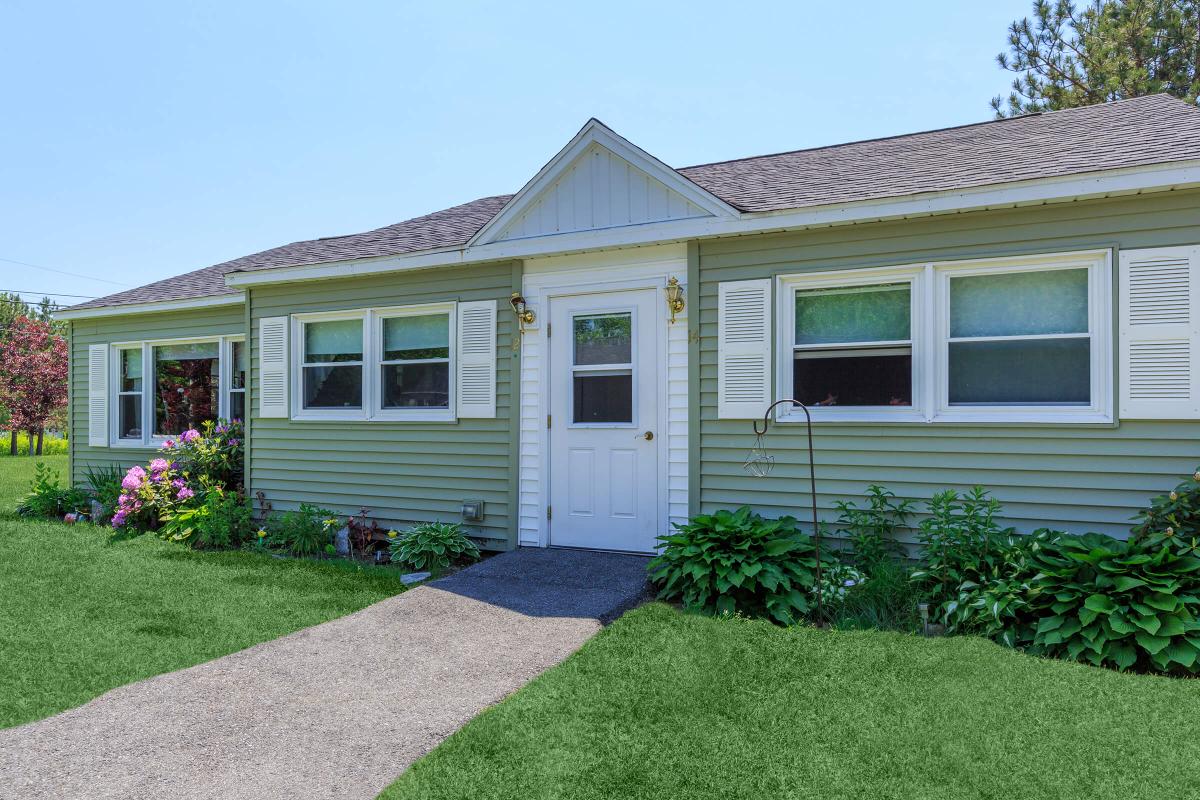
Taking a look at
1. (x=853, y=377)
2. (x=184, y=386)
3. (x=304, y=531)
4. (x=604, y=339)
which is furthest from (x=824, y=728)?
(x=184, y=386)

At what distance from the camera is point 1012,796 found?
7.93 ft

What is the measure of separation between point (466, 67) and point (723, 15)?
3111 mm

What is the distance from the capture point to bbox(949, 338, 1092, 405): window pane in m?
4.62

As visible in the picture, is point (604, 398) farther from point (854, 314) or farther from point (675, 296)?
point (854, 314)

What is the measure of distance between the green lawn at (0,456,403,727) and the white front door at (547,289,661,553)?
1679 millimetres

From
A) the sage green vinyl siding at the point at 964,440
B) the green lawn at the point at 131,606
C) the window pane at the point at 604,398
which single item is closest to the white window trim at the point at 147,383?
the green lawn at the point at 131,606

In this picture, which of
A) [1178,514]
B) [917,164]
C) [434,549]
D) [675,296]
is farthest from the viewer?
[434,549]

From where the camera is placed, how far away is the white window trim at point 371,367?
22.0 feet

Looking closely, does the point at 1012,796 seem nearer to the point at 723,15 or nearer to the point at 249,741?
the point at 249,741

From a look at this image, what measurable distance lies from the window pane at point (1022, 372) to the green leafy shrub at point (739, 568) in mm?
1562

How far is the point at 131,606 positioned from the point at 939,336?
19.5 ft

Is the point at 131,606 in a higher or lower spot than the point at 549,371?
lower

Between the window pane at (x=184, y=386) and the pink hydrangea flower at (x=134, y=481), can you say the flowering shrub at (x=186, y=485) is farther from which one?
the window pane at (x=184, y=386)

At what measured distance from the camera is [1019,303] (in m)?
4.78
